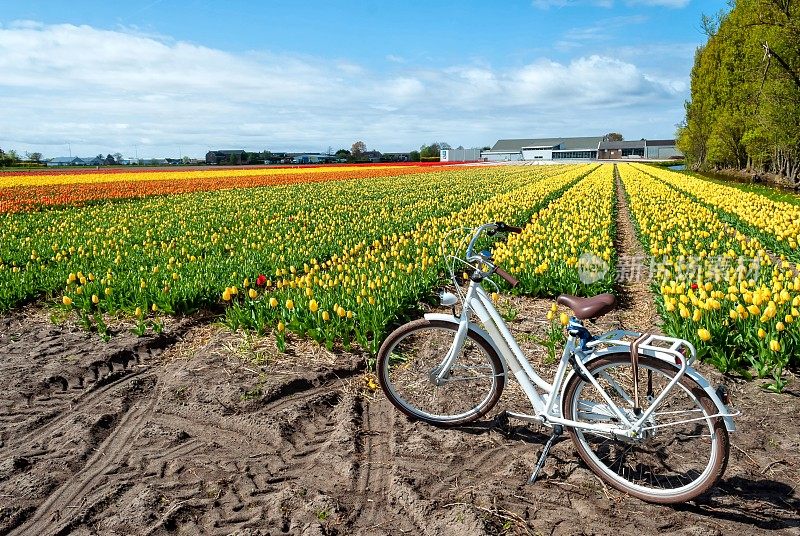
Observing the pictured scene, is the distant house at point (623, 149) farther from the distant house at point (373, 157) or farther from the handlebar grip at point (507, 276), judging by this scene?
the handlebar grip at point (507, 276)

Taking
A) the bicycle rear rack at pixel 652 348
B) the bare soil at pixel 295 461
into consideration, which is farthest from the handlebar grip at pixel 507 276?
the bare soil at pixel 295 461

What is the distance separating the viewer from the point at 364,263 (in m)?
8.95

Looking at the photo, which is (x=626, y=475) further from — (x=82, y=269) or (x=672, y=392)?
Answer: (x=82, y=269)

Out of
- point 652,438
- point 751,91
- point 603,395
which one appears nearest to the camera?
point 603,395

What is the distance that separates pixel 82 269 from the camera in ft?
28.8

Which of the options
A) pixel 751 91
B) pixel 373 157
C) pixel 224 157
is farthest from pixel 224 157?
pixel 751 91

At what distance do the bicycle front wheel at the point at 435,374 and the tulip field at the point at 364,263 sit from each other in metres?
0.65

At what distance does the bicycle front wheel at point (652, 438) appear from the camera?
10.5ft

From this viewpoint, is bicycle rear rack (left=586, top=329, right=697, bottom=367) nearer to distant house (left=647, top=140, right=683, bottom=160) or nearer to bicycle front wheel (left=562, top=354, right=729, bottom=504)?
bicycle front wheel (left=562, top=354, right=729, bottom=504)

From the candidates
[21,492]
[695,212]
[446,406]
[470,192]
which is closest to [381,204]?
[470,192]

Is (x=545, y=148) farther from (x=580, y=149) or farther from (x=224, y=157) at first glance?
(x=224, y=157)

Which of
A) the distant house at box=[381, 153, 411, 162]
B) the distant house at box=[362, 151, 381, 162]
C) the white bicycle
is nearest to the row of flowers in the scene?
the white bicycle

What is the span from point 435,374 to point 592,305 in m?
1.43

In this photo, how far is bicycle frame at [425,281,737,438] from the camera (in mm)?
3158
